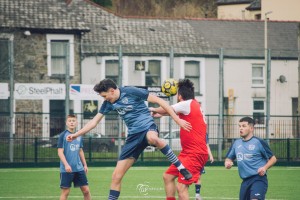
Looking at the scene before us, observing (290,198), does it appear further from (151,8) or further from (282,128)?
(151,8)


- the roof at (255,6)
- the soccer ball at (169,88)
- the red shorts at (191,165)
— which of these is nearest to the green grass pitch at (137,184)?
the soccer ball at (169,88)

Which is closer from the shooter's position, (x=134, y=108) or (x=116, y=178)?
(x=116, y=178)

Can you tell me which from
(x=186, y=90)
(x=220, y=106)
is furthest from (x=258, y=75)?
(x=186, y=90)

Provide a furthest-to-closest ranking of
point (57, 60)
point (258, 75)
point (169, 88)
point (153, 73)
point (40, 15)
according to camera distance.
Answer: point (40, 15)
point (258, 75)
point (57, 60)
point (153, 73)
point (169, 88)

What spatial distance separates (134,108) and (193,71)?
21838 mm

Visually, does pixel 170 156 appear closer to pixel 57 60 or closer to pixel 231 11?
pixel 57 60

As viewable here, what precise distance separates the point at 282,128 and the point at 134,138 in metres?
17.7

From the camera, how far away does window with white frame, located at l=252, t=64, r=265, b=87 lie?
111 ft

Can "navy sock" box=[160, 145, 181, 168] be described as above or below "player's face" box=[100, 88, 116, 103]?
below

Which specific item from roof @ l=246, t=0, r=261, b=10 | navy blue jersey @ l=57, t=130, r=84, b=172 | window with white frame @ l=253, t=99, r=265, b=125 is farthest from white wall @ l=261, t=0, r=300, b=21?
navy blue jersey @ l=57, t=130, r=84, b=172

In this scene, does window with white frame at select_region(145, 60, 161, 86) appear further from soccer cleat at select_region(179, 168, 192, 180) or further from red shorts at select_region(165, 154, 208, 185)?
soccer cleat at select_region(179, 168, 192, 180)

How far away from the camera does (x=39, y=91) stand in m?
28.6

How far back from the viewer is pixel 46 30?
42281 mm

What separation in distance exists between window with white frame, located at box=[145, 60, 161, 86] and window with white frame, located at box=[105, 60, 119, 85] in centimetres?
123
